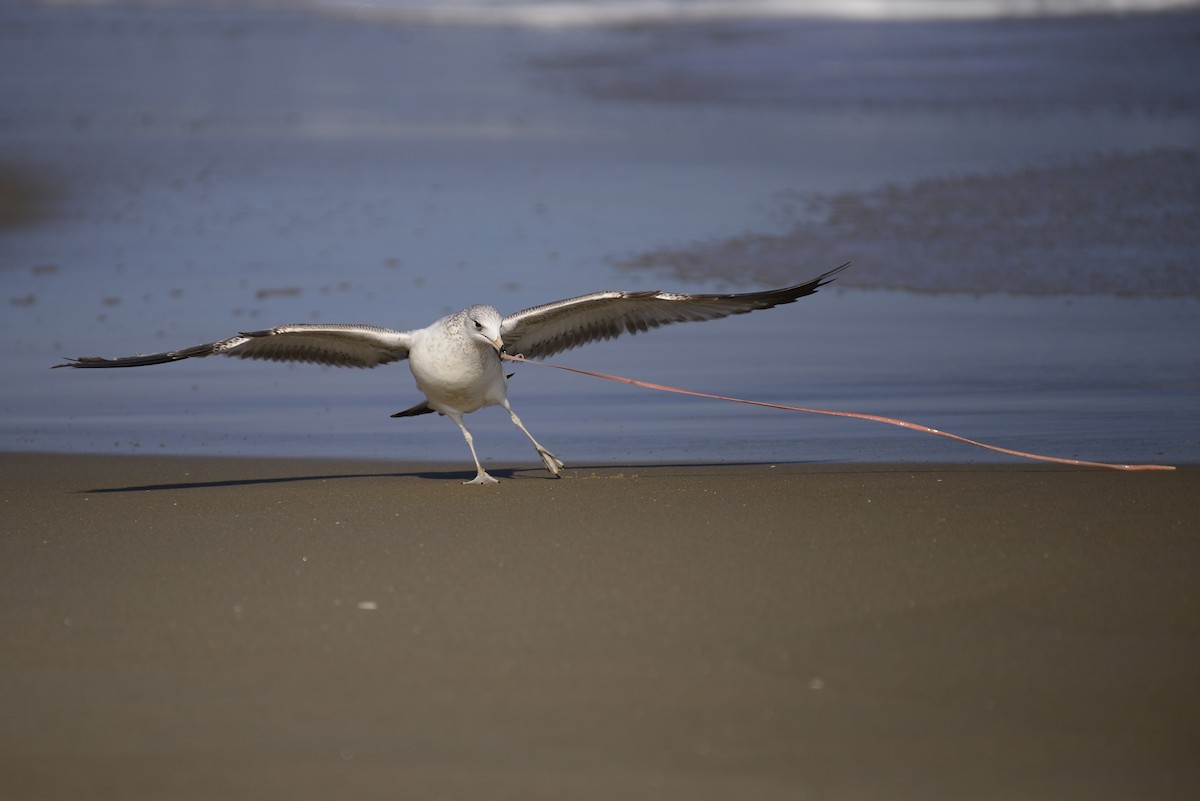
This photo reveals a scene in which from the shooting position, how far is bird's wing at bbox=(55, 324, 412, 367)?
805 centimetres

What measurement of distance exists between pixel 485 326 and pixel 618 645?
11.0 feet

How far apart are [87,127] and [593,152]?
7247mm

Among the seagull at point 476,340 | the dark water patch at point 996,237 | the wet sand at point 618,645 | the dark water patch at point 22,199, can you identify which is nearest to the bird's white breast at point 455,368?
the seagull at point 476,340

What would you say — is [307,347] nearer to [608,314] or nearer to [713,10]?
[608,314]

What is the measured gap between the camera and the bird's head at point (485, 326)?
7.62 m

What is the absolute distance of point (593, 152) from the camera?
63.0ft

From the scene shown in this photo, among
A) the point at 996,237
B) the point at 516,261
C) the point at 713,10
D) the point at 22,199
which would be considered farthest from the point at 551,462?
the point at 713,10

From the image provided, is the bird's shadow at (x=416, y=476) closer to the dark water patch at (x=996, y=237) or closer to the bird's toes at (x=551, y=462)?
the bird's toes at (x=551, y=462)

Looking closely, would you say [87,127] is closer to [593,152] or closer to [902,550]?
[593,152]

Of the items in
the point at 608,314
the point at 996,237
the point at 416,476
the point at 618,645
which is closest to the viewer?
the point at 618,645

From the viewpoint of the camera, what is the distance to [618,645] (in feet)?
15.0

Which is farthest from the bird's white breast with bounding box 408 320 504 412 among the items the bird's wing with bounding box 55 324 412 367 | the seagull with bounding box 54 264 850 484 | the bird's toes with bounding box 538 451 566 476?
the bird's toes with bounding box 538 451 566 476

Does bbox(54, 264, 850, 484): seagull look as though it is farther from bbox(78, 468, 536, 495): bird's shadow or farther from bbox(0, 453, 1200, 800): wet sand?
bbox(0, 453, 1200, 800): wet sand

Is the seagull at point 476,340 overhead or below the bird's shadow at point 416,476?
overhead
